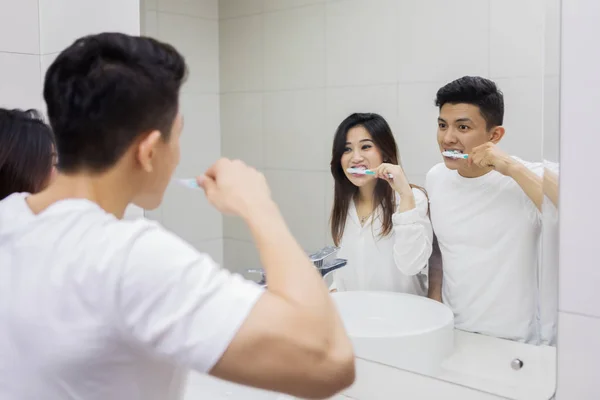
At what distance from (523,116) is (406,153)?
0.79 ft

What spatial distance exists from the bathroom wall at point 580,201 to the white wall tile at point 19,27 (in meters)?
1.46

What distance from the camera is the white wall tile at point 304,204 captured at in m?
1.39

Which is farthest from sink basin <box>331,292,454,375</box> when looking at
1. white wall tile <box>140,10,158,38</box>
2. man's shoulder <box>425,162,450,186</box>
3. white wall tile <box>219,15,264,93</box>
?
white wall tile <box>140,10,158,38</box>

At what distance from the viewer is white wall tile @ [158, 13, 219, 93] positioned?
5.00 ft

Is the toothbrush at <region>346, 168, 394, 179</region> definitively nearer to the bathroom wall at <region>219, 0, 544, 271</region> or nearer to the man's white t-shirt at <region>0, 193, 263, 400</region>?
the bathroom wall at <region>219, 0, 544, 271</region>

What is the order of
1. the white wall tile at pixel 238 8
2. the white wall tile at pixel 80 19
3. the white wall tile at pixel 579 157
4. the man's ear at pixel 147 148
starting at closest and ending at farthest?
the man's ear at pixel 147 148, the white wall tile at pixel 579 157, the white wall tile at pixel 238 8, the white wall tile at pixel 80 19

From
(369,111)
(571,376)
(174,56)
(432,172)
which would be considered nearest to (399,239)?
(432,172)

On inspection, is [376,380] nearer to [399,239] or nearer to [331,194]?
[399,239]

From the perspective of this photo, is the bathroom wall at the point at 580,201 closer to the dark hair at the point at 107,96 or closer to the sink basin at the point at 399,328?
the sink basin at the point at 399,328

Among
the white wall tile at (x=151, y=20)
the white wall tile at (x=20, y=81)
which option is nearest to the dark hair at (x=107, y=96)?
the white wall tile at (x=151, y=20)

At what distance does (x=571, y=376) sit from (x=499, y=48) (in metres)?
0.58

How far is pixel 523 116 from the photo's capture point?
3.59 feet

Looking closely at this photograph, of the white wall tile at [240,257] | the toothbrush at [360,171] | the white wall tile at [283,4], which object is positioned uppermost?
the white wall tile at [283,4]

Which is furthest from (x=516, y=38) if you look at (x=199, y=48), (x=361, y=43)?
(x=199, y=48)
